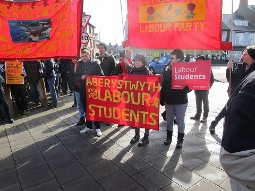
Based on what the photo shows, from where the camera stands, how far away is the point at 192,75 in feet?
11.1

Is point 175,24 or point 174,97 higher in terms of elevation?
point 175,24

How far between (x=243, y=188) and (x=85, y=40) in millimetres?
7370

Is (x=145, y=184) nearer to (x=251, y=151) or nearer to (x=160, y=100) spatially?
(x=160, y=100)

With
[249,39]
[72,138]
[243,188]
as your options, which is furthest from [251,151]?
[249,39]

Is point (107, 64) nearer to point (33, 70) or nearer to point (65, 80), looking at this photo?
point (33, 70)

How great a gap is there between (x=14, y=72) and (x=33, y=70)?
34.1 inches

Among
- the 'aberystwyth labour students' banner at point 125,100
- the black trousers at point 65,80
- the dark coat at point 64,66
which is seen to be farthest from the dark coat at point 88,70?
the black trousers at point 65,80

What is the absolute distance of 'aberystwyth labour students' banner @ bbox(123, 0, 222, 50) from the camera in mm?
3307

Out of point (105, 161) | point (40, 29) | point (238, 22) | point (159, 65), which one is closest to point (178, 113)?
point (105, 161)

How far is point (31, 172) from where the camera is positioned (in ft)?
10.6

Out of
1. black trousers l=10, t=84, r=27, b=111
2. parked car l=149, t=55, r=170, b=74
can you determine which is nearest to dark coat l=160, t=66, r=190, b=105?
black trousers l=10, t=84, r=27, b=111

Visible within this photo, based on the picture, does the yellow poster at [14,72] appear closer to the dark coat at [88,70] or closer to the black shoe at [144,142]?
the dark coat at [88,70]

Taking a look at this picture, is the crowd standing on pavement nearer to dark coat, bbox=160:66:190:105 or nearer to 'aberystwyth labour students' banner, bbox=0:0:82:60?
dark coat, bbox=160:66:190:105

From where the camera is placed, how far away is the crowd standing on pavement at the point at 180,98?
1.15 meters
